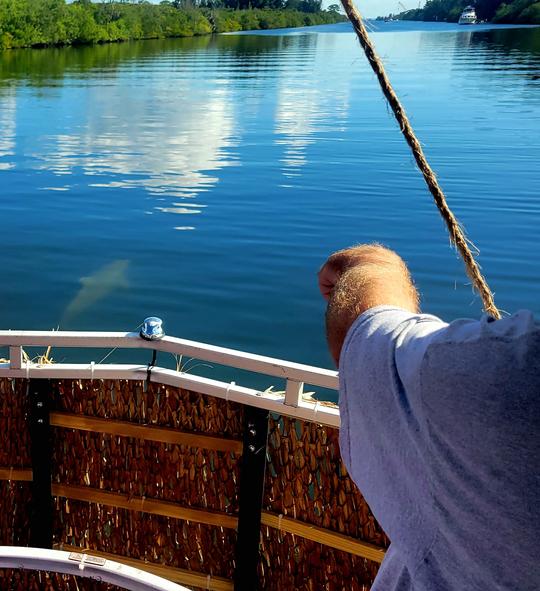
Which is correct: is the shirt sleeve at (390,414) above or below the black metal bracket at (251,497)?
above

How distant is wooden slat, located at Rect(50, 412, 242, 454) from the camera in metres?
1.84

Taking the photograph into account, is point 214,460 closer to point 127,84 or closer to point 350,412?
point 350,412

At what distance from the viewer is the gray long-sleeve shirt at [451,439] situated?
1.74ft

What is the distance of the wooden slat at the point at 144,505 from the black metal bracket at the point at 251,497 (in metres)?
0.05

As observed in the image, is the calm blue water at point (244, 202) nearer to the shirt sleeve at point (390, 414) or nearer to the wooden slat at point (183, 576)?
the shirt sleeve at point (390, 414)

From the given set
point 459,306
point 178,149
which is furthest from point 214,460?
point 178,149

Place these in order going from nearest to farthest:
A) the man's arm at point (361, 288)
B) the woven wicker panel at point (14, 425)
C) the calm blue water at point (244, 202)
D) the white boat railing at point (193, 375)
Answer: the man's arm at point (361, 288) < the white boat railing at point (193, 375) < the woven wicker panel at point (14, 425) < the calm blue water at point (244, 202)

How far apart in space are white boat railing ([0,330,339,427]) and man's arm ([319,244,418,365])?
75 cm

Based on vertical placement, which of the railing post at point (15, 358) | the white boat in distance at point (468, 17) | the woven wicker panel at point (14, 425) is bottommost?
the white boat in distance at point (468, 17)

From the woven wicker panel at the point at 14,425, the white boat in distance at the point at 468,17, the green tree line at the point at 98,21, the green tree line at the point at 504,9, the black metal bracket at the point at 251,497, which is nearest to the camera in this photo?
the black metal bracket at the point at 251,497

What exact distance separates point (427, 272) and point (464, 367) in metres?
6.48

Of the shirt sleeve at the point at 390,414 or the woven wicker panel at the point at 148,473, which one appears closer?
the shirt sleeve at the point at 390,414

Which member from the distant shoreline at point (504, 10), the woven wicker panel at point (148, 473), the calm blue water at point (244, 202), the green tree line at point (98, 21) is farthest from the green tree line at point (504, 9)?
the woven wicker panel at point (148, 473)

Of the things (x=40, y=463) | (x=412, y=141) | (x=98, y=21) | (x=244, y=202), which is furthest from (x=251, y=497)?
(x=98, y=21)
